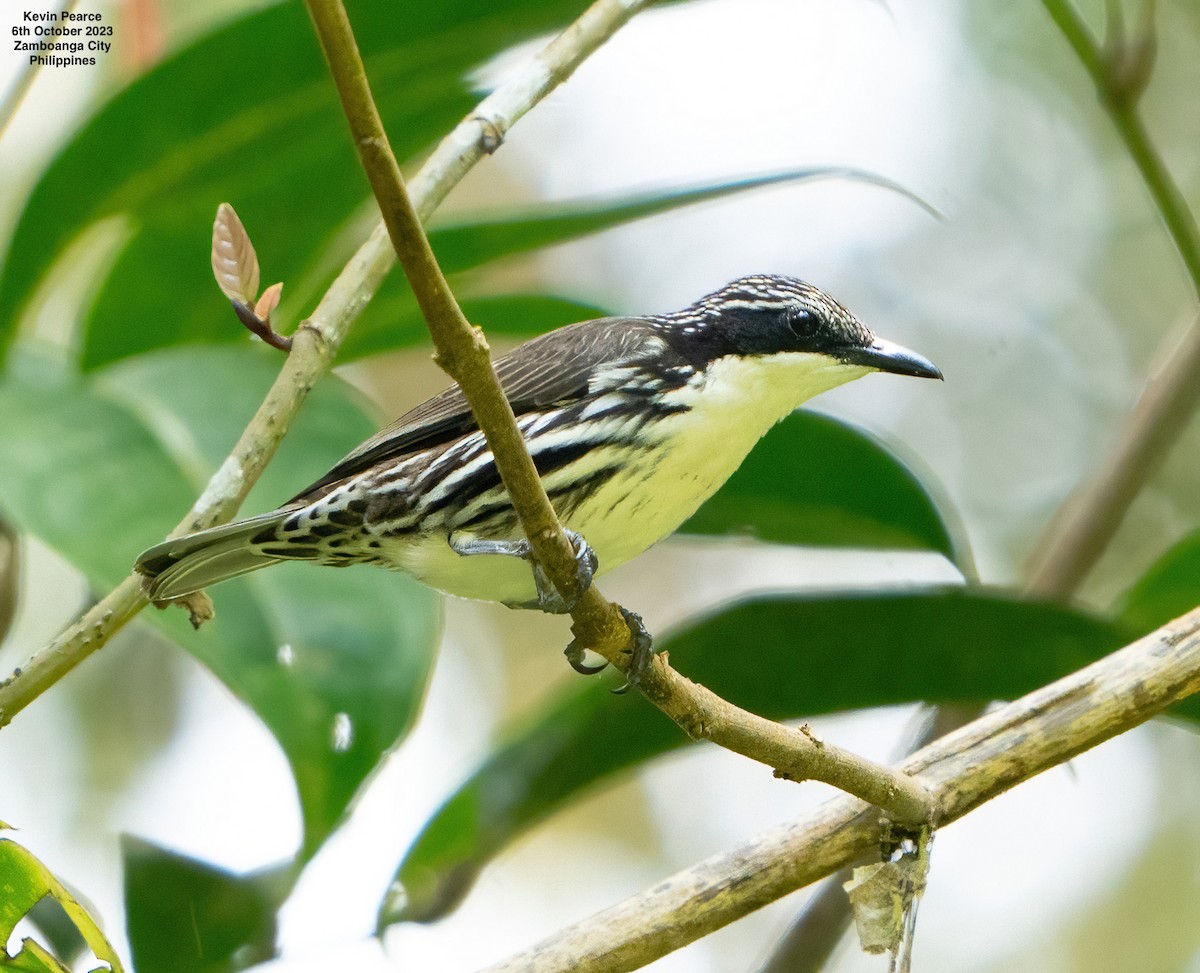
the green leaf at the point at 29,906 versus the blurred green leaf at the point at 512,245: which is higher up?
the blurred green leaf at the point at 512,245

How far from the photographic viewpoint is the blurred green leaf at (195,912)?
2994 mm

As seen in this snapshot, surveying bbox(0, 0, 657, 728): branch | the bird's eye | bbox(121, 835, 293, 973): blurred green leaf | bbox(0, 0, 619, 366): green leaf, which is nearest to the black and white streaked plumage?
the bird's eye

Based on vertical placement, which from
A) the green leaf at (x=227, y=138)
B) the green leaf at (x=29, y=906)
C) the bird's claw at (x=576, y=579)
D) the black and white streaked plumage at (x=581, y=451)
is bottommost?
the green leaf at (x=29, y=906)

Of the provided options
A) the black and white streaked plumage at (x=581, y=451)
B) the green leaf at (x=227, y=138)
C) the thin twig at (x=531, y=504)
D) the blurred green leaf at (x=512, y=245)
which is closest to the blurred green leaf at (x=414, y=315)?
the blurred green leaf at (x=512, y=245)

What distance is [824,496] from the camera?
3562 millimetres

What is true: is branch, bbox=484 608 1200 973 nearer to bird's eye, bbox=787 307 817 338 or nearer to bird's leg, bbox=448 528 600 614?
bird's leg, bbox=448 528 600 614

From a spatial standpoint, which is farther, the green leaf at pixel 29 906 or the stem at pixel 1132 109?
the stem at pixel 1132 109

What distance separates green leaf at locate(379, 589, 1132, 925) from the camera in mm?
3316

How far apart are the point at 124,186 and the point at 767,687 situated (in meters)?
2.19

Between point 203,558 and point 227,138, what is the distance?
151 cm

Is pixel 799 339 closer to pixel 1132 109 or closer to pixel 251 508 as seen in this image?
pixel 1132 109

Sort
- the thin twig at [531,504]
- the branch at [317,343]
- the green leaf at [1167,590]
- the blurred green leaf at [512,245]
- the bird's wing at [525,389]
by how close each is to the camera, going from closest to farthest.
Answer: the thin twig at [531,504], the branch at [317,343], the bird's wing at [525,389], the green leaf at [1167,590], the blurred green leaf at [512,245]

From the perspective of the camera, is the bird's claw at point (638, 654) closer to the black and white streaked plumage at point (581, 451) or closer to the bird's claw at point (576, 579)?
the bird's claw at point (576, 579)

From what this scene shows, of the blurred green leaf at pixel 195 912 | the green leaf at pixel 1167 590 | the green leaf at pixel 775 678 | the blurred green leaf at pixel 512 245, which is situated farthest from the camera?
the blurred green leaf at pixel 512 245
